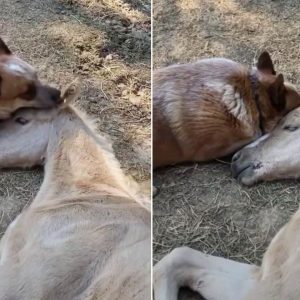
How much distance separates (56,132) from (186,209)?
1.30 feet

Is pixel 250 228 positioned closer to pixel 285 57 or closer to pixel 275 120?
pixel 275 120

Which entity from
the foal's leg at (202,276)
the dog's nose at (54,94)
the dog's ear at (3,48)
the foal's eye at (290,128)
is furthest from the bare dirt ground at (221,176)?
the dog's ear at (3,48)

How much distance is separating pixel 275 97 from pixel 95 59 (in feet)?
1.70

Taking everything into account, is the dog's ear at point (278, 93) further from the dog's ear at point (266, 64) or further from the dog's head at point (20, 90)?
the dog's head at point (20, 90)

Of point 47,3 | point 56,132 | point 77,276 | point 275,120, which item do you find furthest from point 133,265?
point 47,3

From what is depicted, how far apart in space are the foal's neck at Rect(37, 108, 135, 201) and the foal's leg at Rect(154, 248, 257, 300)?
21 centimetres

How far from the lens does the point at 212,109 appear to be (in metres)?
1.64

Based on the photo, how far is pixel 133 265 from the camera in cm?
141

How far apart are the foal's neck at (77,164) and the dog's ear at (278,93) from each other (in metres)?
0.44

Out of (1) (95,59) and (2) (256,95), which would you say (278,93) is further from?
(1) (95,59)

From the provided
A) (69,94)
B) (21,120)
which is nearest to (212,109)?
(69,94)

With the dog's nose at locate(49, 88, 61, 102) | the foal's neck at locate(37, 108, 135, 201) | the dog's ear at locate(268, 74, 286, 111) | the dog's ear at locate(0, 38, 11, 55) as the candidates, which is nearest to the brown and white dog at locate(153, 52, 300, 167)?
the dog's ear at locate(268, 74, 286, 111)

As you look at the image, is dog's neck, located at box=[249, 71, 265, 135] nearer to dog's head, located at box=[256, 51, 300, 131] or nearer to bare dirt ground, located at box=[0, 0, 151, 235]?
dog's head, located at box=[256, 51, 300, 131]

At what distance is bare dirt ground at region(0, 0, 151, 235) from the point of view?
1.61 m
